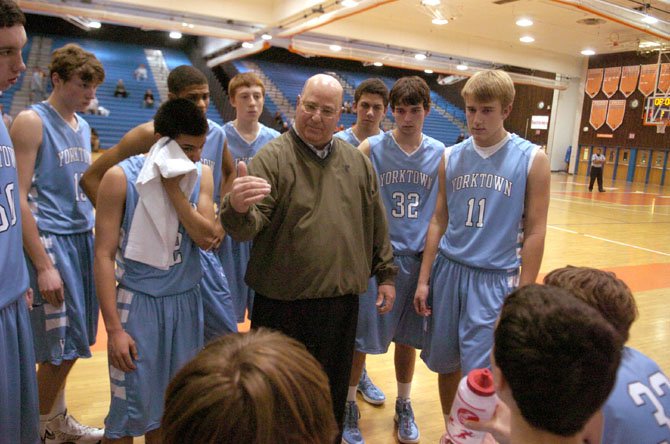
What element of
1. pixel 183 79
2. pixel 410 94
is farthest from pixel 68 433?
pixel 410 94

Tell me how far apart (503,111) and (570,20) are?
52.9 ft

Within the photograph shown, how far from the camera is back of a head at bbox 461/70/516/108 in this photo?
2.45 meters

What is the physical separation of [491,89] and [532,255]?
84 cm

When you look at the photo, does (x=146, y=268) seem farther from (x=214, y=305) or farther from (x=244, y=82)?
(x=244, y=82)

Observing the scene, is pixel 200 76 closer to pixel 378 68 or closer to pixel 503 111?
pixel 503 111

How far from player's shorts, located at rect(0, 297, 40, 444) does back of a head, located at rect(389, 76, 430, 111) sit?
6.89 ft

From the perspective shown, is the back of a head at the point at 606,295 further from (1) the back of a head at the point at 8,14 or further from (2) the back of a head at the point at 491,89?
(1) the back of a head at the point at 8,14

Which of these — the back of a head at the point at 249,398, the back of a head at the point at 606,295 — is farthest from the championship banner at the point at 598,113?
the back of a head at the point at 249,398

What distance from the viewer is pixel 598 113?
76.2ft

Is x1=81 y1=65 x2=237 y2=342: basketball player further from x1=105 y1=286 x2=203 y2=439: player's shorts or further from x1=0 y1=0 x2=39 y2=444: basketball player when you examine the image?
x1=0 y1=0 x2=39 y2=444: basketball player

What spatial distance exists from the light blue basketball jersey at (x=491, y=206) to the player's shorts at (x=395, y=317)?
389mm

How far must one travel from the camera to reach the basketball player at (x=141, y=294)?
1958 millimetres

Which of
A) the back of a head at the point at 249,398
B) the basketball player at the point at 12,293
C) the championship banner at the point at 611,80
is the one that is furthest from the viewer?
the championship banner at the point at 611,80

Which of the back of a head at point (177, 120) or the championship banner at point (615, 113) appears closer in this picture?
the back of a head at point (177, 120)
